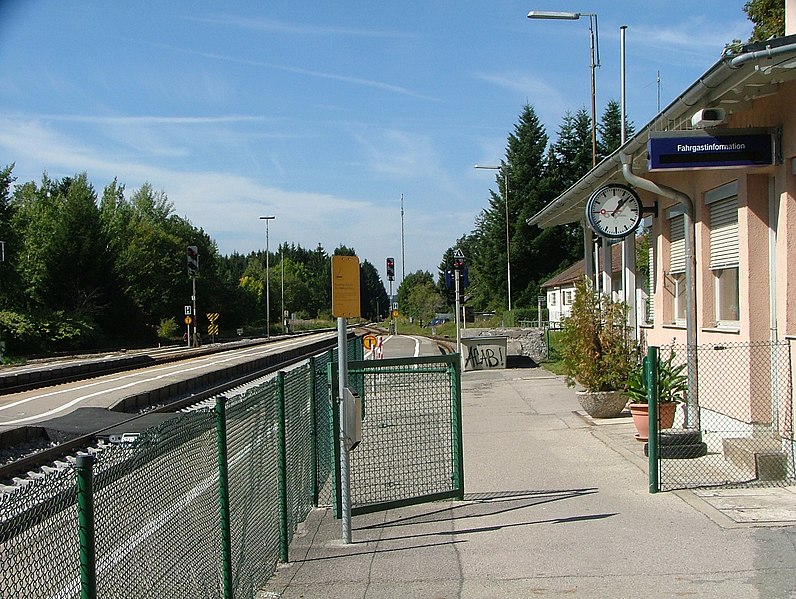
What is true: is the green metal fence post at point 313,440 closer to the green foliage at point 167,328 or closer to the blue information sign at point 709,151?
the blue information sign at point 709,151

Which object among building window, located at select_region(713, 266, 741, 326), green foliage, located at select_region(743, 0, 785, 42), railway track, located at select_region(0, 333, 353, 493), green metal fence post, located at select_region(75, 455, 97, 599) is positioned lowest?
railway track, located at select_region(0, 333, 353, 493)

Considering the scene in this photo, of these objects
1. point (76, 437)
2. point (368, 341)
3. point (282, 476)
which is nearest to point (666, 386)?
point (282, 476)

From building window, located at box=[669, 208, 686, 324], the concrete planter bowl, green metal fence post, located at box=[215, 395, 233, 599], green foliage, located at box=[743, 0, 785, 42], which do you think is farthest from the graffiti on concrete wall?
green metal fence post, located at box=[215, 395, 233, 599]

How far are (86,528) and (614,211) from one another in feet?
37.6

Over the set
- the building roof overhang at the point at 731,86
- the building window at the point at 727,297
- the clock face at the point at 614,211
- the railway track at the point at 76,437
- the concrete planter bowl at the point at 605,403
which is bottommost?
the railway track at the point at 76,437

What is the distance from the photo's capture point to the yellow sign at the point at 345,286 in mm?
8000

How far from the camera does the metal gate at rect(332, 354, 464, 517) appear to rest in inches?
357

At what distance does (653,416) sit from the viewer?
9.06m

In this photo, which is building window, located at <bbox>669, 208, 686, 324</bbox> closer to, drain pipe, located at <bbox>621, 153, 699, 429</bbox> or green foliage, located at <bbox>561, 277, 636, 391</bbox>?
green foliage, located at <bbox>561, 277, 636, 391</bbox>

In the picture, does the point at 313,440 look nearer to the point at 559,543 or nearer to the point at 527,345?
the point at 559,543

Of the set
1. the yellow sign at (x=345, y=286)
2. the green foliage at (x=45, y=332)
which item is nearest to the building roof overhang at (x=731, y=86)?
the yellow sign at (x=345, y=286)

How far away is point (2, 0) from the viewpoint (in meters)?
11.2

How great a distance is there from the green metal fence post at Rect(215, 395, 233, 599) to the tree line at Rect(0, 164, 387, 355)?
22.0 m

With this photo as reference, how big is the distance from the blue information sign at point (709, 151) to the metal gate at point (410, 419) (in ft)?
11.1
